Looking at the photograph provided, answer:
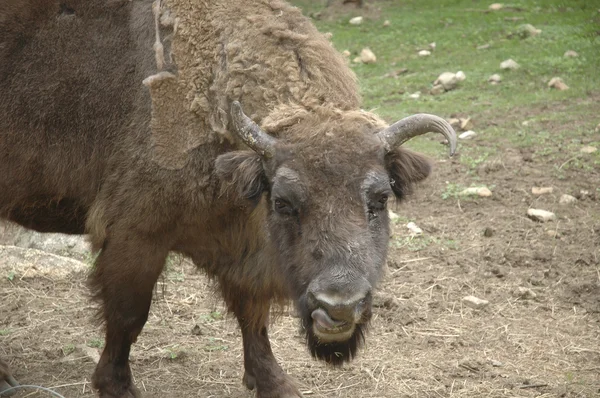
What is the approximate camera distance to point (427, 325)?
633cm

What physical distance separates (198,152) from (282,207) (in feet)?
2.33

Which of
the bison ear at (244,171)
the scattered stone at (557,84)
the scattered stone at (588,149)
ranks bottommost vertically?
the scattered stone at (557,84)

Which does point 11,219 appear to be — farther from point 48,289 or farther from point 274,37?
point 274,37

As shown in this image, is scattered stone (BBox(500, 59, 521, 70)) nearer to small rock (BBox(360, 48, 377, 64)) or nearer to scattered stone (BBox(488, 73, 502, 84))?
scattered stone (BBox(488, 73, 502, 84))

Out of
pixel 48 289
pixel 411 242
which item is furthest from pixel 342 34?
pixel 48 289

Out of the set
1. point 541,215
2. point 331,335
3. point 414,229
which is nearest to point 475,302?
point 414,229

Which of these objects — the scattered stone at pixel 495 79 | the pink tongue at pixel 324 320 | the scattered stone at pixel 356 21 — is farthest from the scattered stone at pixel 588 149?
the scattered stone at pixel 356 21

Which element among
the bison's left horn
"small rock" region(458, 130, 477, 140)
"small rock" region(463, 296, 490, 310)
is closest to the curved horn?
the bison's left horn

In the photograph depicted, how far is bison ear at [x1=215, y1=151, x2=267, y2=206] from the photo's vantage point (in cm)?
456

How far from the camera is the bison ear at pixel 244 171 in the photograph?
4562 mm

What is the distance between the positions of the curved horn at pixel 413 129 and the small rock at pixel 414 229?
128 inches

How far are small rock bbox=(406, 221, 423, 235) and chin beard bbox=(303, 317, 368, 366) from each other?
3.22 meters

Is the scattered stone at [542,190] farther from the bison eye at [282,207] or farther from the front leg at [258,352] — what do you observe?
the bison eye at [282,207]

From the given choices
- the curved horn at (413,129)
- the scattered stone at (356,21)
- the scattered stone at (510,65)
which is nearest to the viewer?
the curved horn at (413,129)
